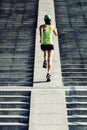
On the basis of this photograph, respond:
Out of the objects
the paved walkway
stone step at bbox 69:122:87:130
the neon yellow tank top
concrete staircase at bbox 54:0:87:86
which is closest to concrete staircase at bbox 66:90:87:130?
stone step at bbox 69:122:87:130

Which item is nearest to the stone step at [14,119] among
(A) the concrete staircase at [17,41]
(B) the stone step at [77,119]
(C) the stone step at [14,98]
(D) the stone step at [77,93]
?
(C) the stone step at [14,98]

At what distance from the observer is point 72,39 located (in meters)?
17.6

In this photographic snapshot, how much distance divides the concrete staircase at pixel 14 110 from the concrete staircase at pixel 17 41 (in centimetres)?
99

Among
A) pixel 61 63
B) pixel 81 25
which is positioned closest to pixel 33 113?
pixel 61 63

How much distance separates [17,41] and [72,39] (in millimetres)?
2410

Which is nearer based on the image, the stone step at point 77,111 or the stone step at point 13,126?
the stone step at point 13,126

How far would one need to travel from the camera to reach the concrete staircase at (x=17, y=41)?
13845 mm

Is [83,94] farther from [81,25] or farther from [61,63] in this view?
[81,25]

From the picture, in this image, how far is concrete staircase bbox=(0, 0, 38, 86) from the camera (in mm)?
13845

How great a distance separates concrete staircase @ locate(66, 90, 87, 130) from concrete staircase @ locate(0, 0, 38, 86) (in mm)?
1729

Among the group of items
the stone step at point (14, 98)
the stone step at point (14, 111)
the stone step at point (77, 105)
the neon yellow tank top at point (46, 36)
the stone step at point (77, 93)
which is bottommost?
the stone step at point (14, 111)

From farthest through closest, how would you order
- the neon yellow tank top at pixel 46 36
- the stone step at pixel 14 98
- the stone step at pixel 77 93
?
the neon yellow tank top at pixel 46 36 < the stone step at pixel 77 93 < the stone step at pixel 14 98

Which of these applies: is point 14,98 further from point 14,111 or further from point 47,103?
point 47,103

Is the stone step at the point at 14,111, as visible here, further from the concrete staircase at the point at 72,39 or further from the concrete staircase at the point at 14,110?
the concrete staircase at the point at 72,39
